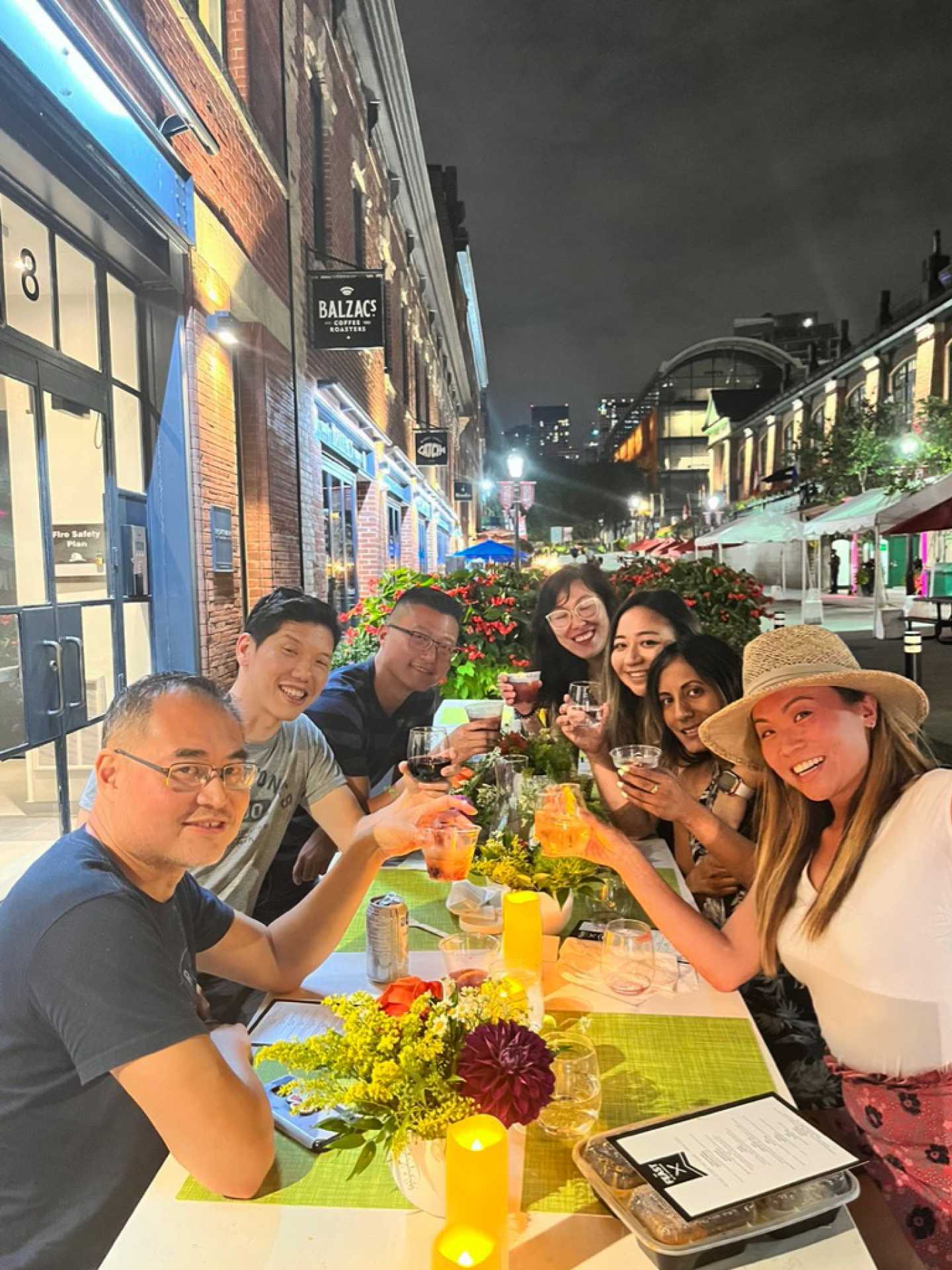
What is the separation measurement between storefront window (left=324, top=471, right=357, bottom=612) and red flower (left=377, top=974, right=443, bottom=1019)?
8.92 metres

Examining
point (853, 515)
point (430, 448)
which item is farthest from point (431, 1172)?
point (853, 515)

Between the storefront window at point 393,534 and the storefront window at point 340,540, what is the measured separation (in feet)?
8.45

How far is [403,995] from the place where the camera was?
53.4 inches

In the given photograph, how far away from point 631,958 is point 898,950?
1.98ft

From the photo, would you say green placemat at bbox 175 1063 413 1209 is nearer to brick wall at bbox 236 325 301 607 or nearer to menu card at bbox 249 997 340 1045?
menu card at bbox 249 997 340 1045

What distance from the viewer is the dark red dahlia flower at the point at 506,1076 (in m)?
1.07

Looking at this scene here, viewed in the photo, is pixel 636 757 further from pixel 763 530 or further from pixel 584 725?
pixel 763 530

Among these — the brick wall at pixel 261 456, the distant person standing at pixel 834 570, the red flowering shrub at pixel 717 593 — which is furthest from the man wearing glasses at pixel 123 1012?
Answer: the distant person standing at pixel 834 570

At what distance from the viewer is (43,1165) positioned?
145 centimetres

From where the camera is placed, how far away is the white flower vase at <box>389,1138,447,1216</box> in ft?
3.72

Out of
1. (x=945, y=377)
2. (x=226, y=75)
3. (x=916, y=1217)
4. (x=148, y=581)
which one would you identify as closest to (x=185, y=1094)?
(x=916, y=1217)

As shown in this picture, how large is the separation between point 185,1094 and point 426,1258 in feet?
1.41

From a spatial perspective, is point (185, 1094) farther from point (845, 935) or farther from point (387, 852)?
point (845, 935)

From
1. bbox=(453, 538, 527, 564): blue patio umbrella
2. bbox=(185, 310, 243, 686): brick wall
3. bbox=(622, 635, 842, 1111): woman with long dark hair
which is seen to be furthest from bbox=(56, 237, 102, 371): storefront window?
bbox=(453, 538, 527, 564): blue patio umbrella
